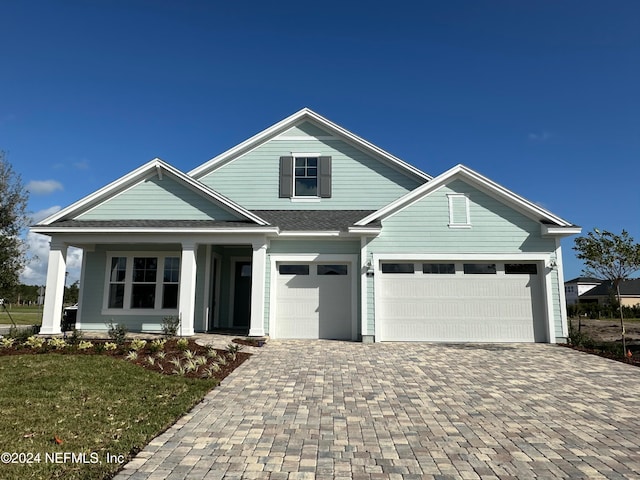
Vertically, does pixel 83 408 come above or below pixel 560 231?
below

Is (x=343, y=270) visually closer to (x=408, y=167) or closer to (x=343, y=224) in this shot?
(x=343, y=224)

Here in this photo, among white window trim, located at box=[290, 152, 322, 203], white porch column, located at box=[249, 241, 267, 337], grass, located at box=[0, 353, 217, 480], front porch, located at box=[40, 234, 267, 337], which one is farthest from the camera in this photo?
white window trim, located at box=[290, 152, 322, 203]

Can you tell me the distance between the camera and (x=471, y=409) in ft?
18.7

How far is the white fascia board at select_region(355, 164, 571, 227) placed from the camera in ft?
40.0

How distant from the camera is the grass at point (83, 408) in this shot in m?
3.97

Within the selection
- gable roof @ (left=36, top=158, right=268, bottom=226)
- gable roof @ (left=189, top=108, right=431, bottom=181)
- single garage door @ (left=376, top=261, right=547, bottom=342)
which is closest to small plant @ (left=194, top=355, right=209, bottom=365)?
gable roof @ (left=36, top=158, right=268, bottom=226)

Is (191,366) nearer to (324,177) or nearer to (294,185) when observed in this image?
(294,185)

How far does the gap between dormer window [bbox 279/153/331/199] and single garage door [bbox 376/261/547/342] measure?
4342 millimetres

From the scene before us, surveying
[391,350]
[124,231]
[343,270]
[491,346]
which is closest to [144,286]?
[124,231]

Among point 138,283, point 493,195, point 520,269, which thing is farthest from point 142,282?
point 520,269

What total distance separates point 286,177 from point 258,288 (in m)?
4.80

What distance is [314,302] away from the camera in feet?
42.2

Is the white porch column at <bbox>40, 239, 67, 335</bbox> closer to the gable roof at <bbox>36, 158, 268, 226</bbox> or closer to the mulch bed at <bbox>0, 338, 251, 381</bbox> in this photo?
the gable roof at <bbox>36, 158, 268, 226</bbox>

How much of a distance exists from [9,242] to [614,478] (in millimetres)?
21388
